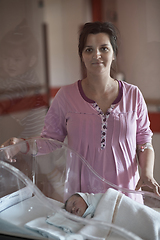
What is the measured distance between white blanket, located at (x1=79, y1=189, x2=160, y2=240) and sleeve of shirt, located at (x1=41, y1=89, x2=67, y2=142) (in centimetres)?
47

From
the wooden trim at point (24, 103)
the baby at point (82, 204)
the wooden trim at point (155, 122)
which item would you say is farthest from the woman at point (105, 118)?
the wooden trim at point (24, 103)

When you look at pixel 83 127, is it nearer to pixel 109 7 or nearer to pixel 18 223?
pixel 18 223

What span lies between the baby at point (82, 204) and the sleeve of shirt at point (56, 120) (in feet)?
1.25

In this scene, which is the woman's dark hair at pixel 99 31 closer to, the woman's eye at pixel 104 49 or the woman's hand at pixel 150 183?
the woman's eye at pixel 104 49

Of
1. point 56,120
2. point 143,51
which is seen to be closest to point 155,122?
point 143,51

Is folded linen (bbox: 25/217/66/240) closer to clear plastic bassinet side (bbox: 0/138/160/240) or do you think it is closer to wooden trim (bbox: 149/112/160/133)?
clear plastic bassinet side (bbox: 0/138/160/240)

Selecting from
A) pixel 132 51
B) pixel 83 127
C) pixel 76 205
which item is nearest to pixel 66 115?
pixel 83 127

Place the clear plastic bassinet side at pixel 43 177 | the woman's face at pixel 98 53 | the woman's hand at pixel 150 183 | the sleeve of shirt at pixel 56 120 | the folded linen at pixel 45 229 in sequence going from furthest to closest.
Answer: the sleeve of shirt at pixel 56 120 < the woman's face at pixel 98 53 < the woman's hand at pixel 150 183 < the clear plastic bassinet side at pixel 43 177 < the folded linen at pixel 45 229

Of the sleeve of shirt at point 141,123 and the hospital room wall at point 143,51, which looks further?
the hospital room wall at point 143,51

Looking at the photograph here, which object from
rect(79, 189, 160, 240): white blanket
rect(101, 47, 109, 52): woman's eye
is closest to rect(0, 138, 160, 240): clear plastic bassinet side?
rect(79, 189, 160, 240): white blanket

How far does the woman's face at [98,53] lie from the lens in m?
1.20

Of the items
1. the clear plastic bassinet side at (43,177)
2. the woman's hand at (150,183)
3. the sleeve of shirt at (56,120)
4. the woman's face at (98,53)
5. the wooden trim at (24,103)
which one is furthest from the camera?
the wooden trim at (24,103)

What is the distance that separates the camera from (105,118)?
1.24 meters

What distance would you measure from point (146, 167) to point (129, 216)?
365mm
